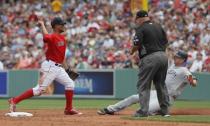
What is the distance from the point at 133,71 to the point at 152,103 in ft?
29.7

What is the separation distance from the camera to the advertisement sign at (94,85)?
2275 cm

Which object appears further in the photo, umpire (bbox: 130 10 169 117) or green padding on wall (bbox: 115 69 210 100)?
green padding on wall (bbox: 115 69 210 100)

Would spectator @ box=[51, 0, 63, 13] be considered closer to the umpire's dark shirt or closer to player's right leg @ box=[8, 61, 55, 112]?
player's right leg @ box=[8, 61, 55, 112]

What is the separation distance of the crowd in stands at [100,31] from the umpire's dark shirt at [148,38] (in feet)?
30.6

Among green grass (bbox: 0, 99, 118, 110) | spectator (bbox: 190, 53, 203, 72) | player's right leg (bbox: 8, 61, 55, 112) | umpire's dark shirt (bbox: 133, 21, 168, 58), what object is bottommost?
green grass (bbox: 0, 99, 118, 110)

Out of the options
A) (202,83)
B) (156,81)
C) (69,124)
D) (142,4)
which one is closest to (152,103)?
(156,81)

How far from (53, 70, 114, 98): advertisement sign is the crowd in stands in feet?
3.69

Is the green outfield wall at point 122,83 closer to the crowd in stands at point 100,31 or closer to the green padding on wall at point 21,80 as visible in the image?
the green padding on wall at point 21,80

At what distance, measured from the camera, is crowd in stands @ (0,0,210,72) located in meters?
24.0

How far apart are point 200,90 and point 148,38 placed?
30.3 feet

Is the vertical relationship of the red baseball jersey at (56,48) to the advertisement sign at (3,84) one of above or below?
above

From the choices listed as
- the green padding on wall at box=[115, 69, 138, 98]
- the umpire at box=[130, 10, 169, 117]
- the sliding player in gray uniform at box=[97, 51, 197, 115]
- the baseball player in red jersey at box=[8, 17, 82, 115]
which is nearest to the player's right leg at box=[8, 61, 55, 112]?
the baseball player in red jersey at box=[8, 17, 82, 115]

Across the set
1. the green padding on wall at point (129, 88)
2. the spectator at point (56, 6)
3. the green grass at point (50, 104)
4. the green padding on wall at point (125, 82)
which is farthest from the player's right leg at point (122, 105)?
the spectator at point (56, 6)

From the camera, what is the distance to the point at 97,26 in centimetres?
2747
